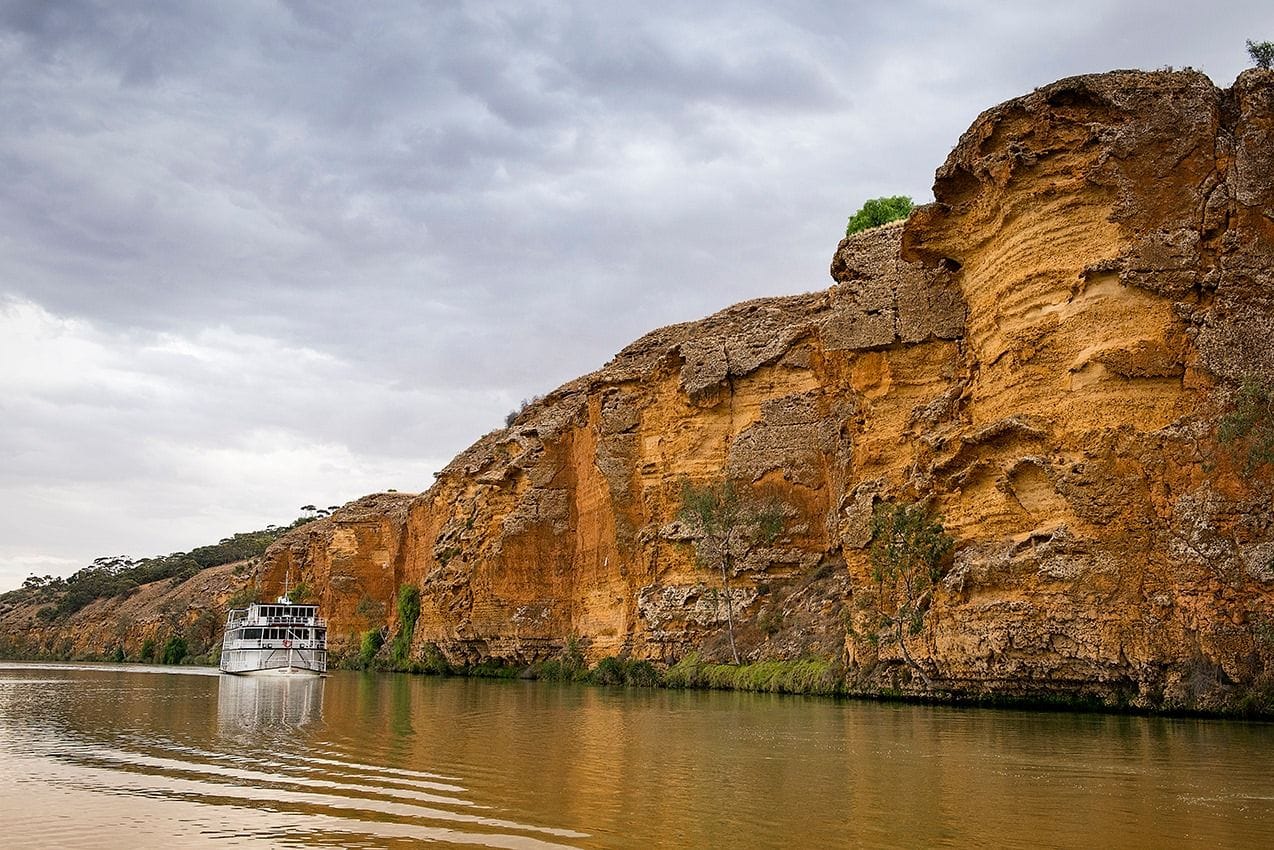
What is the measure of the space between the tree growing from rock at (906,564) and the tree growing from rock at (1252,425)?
24.8 feet

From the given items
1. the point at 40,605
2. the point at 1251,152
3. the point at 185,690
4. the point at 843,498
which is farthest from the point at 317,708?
the point at 40,605

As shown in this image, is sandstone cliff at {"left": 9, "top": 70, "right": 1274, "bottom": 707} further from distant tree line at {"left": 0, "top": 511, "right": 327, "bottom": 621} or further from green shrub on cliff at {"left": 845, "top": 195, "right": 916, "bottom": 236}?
distant tree line at {"left": 0, "top": 511, "right": 327, "bottom": 621}

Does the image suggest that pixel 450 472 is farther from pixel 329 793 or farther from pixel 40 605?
pixel 40 605

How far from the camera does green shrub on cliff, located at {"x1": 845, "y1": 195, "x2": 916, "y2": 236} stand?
5494 cm

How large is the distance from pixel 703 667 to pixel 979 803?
28913 mm

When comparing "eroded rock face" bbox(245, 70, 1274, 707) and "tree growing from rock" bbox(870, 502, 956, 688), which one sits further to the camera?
"tree growing from rock" bbox(870, 502, 956, 688)

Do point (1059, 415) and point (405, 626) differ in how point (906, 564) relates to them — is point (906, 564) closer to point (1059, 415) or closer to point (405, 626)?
point (1059, 415)

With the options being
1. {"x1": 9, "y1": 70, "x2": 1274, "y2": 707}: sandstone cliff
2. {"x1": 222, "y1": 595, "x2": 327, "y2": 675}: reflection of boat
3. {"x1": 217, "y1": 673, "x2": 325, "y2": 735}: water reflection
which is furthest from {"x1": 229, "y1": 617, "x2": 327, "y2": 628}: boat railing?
{"x1": 9, "y1": 70, "x2": 1274, "y2": 707}: sandstone cliff

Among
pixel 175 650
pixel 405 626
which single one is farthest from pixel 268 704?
pixel 175 650

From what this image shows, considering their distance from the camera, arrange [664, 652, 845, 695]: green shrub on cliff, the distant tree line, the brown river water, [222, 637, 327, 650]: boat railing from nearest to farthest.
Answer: the brown river water
[664, 652, 845, 695]: green shrub on cliff
[222, 637, 327, 650]: boat railing
the distant tree line

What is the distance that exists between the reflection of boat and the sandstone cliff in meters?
19.7

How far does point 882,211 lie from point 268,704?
38.6 m

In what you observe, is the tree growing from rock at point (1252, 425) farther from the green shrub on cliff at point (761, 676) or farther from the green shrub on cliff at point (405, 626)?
the green shrub on cliff at point (405, 626)

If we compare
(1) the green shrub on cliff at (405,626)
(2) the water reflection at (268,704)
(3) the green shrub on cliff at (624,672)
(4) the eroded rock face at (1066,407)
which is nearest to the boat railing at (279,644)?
(2) the water reflection at (268,704)
